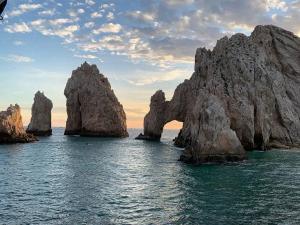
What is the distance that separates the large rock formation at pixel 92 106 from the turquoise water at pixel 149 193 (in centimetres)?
8404

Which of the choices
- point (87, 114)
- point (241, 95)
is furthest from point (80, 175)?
point (87, 114)

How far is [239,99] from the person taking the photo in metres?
89.6

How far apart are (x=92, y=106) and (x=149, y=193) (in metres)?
114

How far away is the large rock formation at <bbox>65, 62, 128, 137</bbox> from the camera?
494 ft

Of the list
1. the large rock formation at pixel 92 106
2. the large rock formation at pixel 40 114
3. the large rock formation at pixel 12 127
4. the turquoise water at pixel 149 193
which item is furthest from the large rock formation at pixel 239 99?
the large rock formation at pixel 40 114

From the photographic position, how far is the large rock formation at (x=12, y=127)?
96613mm

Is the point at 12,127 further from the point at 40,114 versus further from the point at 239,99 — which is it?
the point at 239,99

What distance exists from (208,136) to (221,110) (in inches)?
227

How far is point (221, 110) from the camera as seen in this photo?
65500mm

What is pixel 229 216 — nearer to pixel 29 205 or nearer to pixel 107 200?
pixel 107 200

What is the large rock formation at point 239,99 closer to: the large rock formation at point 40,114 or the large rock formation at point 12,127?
the large rock formation at point 12,127

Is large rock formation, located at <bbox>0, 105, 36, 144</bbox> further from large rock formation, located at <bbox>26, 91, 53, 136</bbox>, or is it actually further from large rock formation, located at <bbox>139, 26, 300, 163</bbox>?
large rock formation, located at <bbox>139, 26, 300, 163</bbox>

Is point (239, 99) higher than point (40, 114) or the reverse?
higher

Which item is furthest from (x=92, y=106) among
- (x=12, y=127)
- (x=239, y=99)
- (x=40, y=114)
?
(x=239, y=99)
